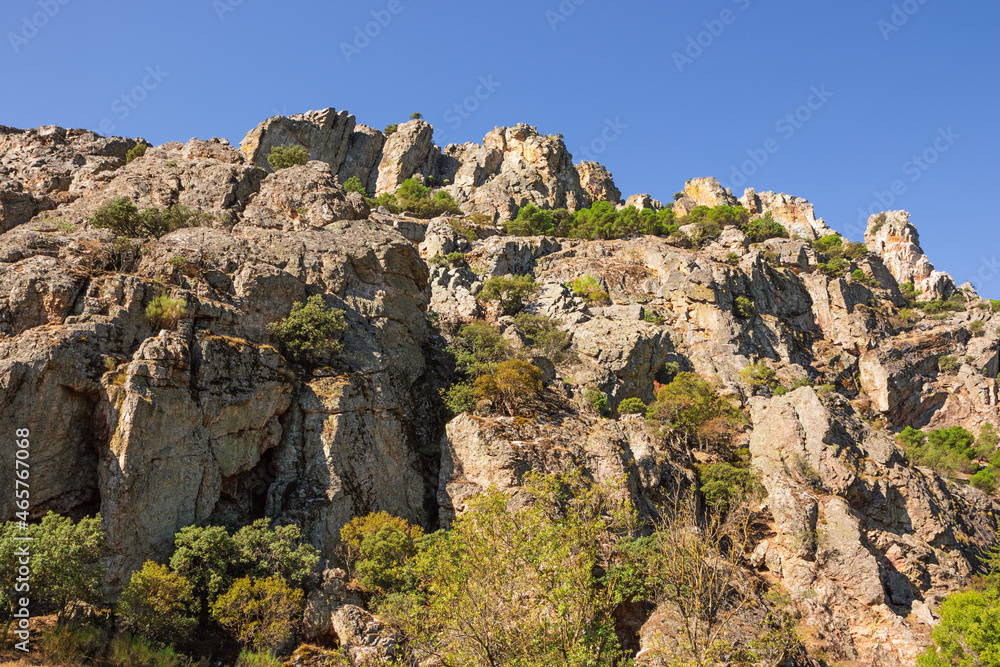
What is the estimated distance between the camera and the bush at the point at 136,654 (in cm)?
1747

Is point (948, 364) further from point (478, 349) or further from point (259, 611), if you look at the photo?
point (259, 611)

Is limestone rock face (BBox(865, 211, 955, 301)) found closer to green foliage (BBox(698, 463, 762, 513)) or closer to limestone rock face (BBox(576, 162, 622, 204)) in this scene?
limestone rock face (BBox(576, 162, 622, 204))

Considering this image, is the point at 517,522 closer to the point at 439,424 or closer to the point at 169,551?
the point at 169,551

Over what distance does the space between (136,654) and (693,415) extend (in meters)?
35.0

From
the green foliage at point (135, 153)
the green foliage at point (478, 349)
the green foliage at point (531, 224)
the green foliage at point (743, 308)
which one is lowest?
the green foliage at point (478, 349)

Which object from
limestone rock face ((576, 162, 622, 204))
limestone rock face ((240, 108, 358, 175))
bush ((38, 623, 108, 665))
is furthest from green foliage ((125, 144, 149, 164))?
limestone rock face ((576, 162, 622, 204))

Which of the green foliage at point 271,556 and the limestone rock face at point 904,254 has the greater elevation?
the limestone rock face at point 904,254

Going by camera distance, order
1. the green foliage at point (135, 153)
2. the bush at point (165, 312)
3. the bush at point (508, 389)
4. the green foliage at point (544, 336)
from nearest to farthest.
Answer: the bush at point (165, 312), the bush at point (508, 389), the green foliage at point (544, 336), the green foliage at point (135, 153)

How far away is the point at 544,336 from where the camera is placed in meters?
47.1

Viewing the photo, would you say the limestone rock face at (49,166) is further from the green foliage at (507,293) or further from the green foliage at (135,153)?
the green foliage at (507,293)

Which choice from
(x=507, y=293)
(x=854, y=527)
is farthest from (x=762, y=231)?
(x=854, y=527)

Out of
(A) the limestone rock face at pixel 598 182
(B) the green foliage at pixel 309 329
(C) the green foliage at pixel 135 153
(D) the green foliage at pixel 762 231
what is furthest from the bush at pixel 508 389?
(A) the limestone rock face at pixel 598 182

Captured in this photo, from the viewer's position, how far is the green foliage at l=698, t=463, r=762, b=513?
34281 millimetres

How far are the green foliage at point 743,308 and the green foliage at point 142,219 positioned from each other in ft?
163
